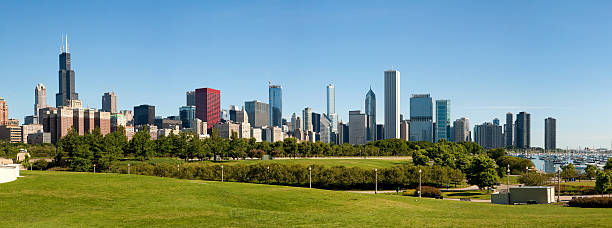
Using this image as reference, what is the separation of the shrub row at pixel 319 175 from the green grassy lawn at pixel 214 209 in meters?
33.2

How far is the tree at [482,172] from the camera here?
73812 millimetres

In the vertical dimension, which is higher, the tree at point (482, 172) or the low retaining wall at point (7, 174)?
the low retaining wall at point (7, 174)

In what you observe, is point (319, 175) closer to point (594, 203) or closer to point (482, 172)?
point (482, 172)

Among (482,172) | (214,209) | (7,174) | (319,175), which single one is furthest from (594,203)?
(7,174)

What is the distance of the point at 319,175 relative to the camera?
3219 inches

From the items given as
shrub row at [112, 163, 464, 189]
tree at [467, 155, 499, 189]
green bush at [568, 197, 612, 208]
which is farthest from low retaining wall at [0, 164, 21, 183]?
tree at [467, 155, 499, 189]

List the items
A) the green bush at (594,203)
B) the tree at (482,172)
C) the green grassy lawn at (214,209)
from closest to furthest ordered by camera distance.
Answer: the green grassy lawn at (214,209) → the green bush at (594,203) → the tree at (482,172)

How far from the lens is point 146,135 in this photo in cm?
12262

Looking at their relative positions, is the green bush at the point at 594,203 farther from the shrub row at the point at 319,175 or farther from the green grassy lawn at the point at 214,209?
the shrub row at the point at 319,175

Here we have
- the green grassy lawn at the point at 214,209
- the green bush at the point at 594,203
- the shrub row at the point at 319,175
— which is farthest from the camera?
the shrub row at the point at 319,175

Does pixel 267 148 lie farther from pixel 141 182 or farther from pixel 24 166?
pixel 141 182

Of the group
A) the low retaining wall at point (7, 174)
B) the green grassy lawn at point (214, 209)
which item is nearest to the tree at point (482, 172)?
Answer: the green grassy lawn at point (214, 209)

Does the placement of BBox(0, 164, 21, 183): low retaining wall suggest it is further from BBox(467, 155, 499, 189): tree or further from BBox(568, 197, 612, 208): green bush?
BBox(467, 155, 499, 189): tree

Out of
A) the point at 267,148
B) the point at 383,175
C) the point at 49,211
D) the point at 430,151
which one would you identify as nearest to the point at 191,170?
the point at 383,175
